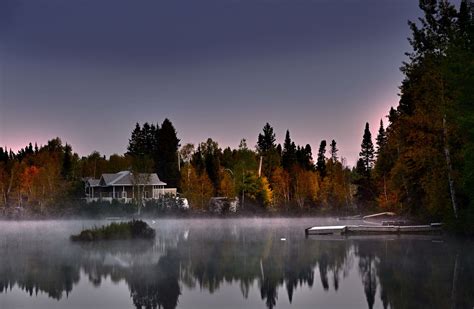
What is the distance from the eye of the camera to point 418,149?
46469mm

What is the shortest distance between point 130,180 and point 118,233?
66651 millimetres

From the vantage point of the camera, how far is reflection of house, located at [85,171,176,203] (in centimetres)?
11044

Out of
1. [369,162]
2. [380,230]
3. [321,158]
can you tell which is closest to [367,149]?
[369,162]

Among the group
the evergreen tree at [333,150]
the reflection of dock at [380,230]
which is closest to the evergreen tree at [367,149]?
the evergreen tree at [333,150]

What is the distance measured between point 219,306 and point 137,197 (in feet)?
301

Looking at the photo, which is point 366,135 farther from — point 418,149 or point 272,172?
point 418,149

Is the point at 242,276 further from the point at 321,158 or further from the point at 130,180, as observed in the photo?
the point at 321,158

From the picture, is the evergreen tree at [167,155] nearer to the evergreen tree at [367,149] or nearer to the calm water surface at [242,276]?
the evergreen tree at [367,149]

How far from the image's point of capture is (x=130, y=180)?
11381cm

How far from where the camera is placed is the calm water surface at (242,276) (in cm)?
1931

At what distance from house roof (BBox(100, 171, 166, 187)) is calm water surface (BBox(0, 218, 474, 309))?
69599mm

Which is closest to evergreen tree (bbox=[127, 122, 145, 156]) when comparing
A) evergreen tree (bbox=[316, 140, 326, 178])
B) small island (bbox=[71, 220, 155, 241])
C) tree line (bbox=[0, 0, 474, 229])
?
tree line (bbox=[0, 0, 474, 229])

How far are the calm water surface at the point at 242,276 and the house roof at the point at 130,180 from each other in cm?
6960

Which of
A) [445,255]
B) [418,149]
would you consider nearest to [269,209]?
[418,149]
